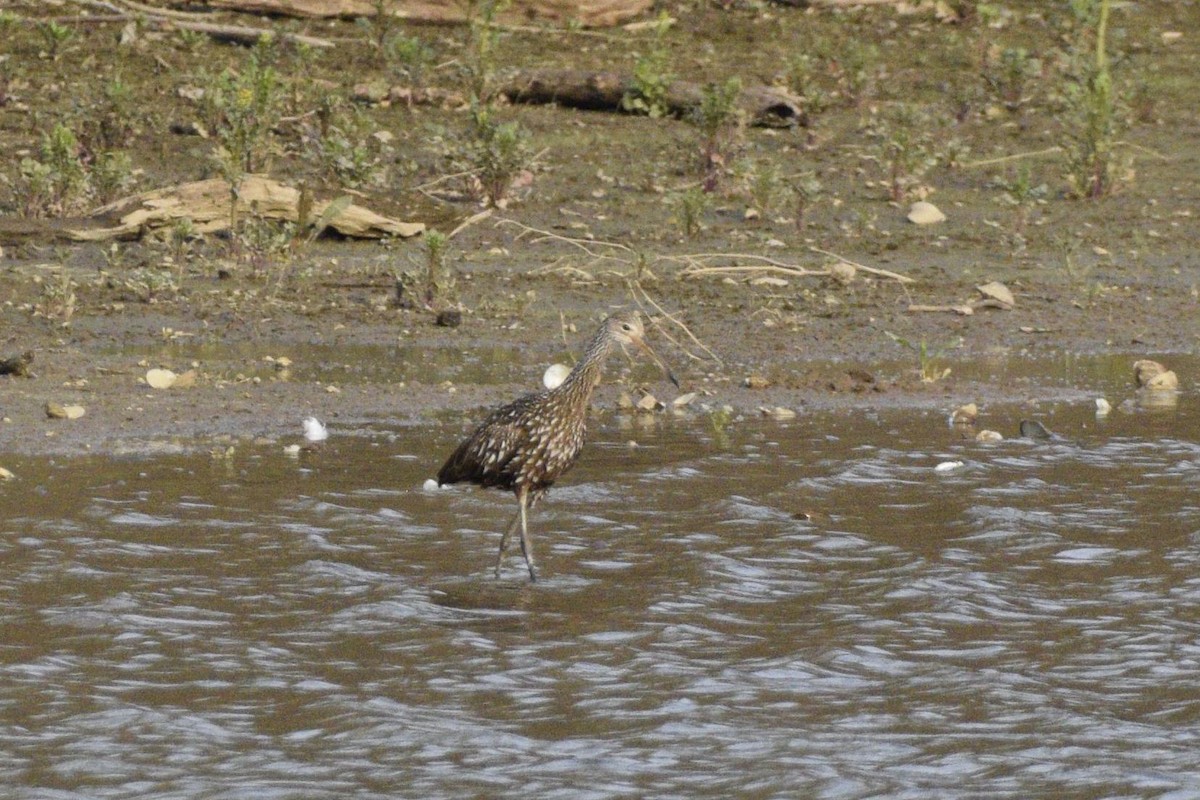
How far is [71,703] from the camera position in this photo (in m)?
5.68

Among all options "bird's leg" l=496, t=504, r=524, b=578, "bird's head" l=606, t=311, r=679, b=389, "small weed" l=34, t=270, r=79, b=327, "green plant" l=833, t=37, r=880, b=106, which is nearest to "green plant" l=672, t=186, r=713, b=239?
"green plant" l=833, t=37, r=880, b=106

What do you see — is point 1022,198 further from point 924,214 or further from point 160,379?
point 160,379

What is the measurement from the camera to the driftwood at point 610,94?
54.0 feet

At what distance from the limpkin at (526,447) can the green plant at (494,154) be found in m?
6.51

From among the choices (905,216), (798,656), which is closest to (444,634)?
(798,656)

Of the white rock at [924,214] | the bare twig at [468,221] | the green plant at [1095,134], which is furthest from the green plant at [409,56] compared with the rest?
the green plant at [1095,134]

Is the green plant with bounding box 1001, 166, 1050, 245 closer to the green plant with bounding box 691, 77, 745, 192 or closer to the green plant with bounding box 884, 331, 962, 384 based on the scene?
the green plant with bounding box 691, 77, 745, 192

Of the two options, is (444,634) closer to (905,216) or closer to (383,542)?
(383,542)

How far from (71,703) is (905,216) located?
34.7ft

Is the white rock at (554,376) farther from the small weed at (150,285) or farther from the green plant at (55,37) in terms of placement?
the green plant at (55,37)

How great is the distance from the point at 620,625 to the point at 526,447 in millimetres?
1203

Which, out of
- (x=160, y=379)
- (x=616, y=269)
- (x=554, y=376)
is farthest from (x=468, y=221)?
(x=160, y=379)

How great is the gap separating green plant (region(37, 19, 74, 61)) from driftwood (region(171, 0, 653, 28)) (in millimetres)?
1619

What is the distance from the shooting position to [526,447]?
25.1 ft
